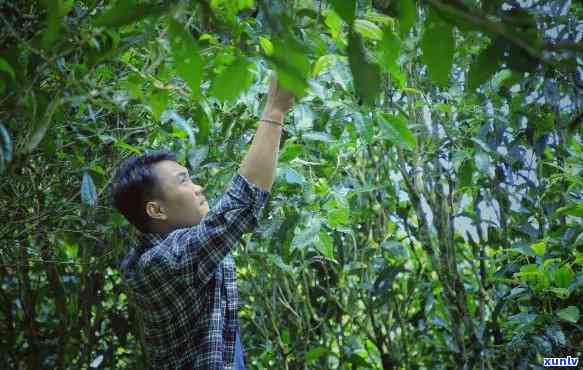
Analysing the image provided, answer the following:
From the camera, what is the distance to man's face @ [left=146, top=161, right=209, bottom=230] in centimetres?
175

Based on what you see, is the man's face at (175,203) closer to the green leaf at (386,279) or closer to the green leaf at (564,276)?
the green leaf at (386,279)

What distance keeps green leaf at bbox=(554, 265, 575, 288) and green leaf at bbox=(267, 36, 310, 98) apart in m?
1.49

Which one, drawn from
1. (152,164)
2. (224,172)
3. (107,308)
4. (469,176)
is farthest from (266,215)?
(107,308)

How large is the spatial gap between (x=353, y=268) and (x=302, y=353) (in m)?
0.38

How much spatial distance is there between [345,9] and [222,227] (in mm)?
763

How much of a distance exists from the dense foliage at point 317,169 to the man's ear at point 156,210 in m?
0.13

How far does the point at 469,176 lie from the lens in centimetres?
206

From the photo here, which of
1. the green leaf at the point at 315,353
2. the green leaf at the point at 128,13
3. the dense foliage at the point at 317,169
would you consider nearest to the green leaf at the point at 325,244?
the dense foliage at the point at 317,169

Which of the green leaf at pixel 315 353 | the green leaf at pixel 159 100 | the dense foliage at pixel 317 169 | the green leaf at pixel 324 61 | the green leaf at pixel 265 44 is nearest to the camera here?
the dense foliage at pixel 317 169

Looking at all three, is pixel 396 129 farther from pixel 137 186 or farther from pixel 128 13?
pixel 128 13

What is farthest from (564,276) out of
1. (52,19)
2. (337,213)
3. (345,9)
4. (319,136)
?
(52,19)

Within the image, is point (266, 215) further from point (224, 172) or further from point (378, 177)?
point (378, 177)

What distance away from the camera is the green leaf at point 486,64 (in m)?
0.77

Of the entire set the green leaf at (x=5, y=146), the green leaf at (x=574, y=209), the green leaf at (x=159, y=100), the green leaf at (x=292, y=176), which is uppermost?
the green leaf at (x=574, y=209)
